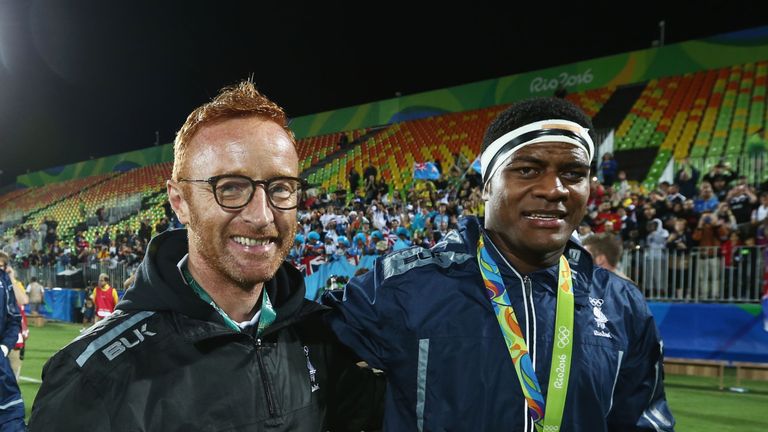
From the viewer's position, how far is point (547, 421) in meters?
1.79

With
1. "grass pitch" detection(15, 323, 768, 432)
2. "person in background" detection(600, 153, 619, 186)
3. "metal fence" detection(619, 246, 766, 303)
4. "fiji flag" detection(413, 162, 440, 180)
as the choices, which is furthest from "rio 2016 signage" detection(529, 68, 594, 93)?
"grass pitch" detection(15, 323, 768, 432)

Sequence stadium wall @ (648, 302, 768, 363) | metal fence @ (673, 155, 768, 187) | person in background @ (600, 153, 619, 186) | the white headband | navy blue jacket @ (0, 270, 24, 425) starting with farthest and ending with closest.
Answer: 1. person in background @ (600, 153, 619, 186)
2. metal fence @ (673, 155, 768, 187)
3. stadium wall @ (648, 302, 768, 363)
4. navy blue jacket @ (0, 270, 24, 425)
5. the white headband

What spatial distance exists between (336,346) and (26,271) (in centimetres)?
2491

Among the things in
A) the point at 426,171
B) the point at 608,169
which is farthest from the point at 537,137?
the point at 426,171

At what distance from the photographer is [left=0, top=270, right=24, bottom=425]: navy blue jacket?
509 centimetres

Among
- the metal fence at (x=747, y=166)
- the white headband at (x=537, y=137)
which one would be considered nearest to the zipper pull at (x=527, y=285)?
the white headband at (x=537, y=137)

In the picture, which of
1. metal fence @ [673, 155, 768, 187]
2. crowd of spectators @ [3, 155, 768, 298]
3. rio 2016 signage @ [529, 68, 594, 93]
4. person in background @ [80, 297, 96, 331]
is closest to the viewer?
crowd of spectators @ [3, 155, 768, 298]

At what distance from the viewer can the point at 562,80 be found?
57.3 ft

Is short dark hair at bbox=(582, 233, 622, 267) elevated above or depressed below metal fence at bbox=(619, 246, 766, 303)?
above

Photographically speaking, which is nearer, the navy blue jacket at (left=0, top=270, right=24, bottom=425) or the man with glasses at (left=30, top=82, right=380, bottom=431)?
the man with glasses at (left=30, top=82, right=380, bottom=431)

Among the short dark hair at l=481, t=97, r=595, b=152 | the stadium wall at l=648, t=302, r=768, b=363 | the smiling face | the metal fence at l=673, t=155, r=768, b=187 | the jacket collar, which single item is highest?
the metal fence at l=673, t=155, r=768, b=187

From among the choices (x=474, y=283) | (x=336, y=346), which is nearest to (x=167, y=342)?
(x=336, y=346)

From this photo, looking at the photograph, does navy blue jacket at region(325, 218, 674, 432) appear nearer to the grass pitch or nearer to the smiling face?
the smiling face

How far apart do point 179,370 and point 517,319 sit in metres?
0.98
